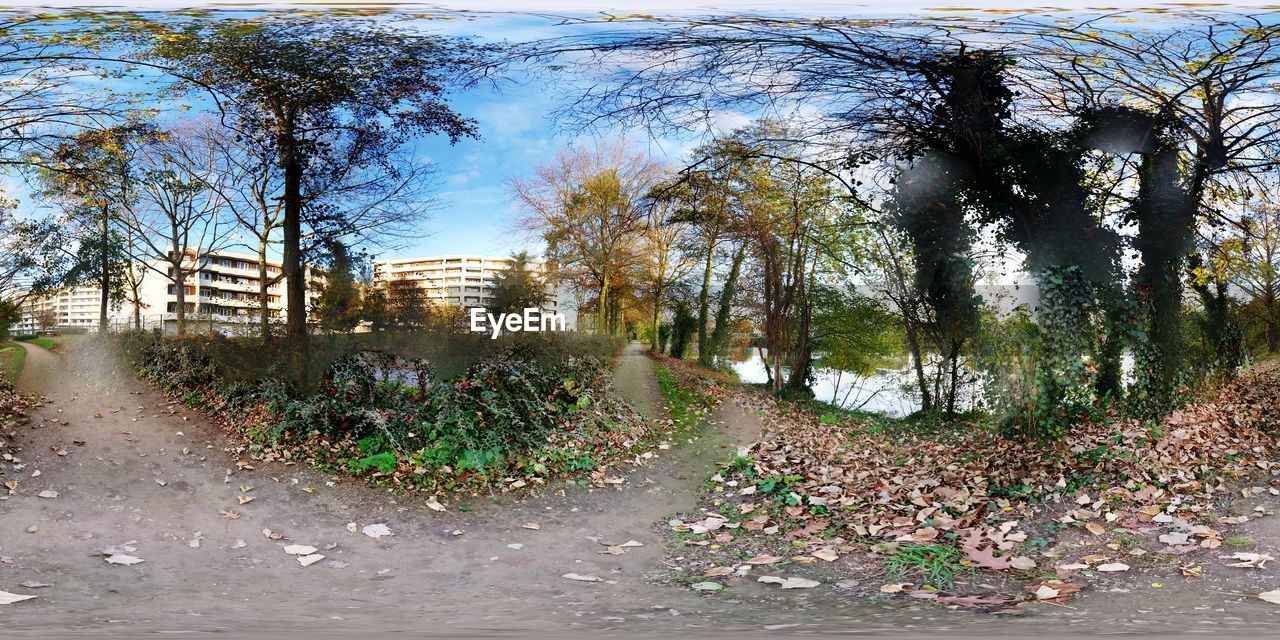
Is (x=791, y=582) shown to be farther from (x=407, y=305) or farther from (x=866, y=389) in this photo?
(x=407, y=305)

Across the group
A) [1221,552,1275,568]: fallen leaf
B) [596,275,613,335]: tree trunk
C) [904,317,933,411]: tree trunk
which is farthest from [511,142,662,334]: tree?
[1221,552,1275,568]: fallen leaf

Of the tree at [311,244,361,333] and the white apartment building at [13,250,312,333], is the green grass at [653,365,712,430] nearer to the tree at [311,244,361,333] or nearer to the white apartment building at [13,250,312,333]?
the tree at [311,244,361,333]

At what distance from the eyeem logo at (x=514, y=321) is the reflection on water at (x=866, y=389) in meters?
1.01

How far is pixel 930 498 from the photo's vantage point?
10.4ft

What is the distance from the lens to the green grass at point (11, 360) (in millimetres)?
3197

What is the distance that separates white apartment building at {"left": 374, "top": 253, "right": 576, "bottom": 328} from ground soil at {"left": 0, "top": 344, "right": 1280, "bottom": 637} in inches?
29.6

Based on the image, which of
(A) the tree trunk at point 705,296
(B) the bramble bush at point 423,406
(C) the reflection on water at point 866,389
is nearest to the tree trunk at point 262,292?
(B) the bramble bush at point 423,406

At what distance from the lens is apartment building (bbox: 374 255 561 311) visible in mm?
2912

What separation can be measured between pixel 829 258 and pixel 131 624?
3.12 meters

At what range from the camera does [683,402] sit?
3367 millimetres

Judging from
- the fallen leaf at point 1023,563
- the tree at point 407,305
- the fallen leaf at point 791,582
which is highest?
the tree at point 407,305

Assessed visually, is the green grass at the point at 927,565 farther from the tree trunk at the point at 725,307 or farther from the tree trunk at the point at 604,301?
the tree trunk at the point at 604,301

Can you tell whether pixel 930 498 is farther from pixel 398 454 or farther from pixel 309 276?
pixel 309 276

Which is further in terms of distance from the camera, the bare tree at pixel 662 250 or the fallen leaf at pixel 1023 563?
the bare tree at pixel 662 250
